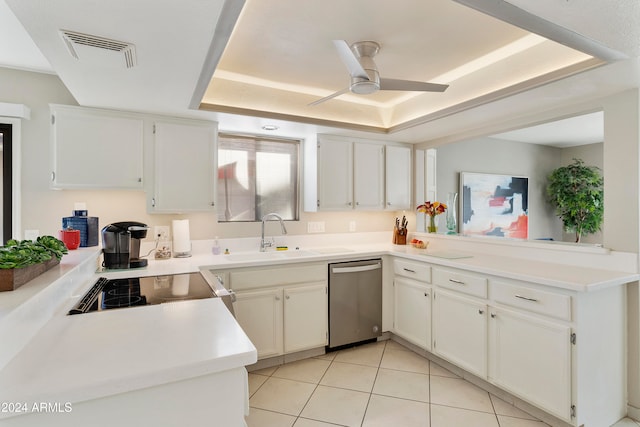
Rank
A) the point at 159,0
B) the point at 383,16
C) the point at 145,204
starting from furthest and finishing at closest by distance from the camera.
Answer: the point at 145,204 < the point at 383,16 < the point at 159,0

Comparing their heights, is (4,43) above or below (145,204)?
above

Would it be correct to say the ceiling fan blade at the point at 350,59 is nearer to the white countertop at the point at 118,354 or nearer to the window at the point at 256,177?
the white countertop at the point at 118,354

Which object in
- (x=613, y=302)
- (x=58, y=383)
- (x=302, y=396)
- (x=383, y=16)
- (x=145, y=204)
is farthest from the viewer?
(x=145, y=204)

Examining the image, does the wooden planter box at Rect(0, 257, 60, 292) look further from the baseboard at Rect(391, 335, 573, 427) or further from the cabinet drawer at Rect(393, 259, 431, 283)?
the baseboard at Rect(391, 335, 573, 427)

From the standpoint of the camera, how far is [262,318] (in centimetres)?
269

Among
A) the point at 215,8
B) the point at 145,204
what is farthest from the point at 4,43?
the point at 215,8

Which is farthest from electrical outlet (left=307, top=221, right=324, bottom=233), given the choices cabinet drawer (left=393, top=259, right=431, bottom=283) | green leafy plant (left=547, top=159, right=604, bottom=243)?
green leafy plant (left=547, top=159, right=604, bottom=243)

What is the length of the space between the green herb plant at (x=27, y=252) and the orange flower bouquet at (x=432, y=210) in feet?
10.1

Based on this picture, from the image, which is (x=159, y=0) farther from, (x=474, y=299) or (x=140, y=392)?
(x=474, y=299)

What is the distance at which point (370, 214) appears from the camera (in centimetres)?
390

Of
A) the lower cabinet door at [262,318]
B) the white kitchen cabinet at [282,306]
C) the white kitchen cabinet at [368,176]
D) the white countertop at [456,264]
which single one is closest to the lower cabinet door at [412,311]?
the white countertop at [456,264]

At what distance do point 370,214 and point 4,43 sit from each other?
3334 millimetres

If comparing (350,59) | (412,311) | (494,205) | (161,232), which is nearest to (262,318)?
(161,232)

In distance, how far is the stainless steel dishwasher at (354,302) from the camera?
2984 millimetres
